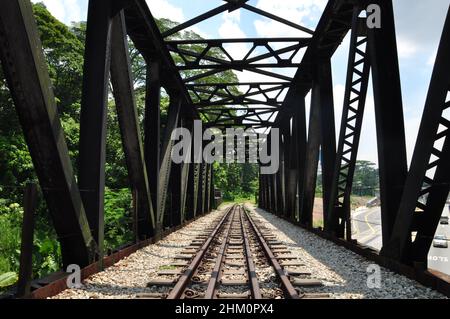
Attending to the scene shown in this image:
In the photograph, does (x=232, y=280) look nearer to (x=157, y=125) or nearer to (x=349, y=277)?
(x=349, y=277)

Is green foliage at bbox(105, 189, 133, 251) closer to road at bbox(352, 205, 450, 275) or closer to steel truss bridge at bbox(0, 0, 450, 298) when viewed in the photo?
steel truss bridge at bbox(0, 0, 450, 298)

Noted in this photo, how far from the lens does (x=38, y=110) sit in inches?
166

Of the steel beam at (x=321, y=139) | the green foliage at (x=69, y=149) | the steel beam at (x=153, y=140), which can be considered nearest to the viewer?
the green foliage at (x=69, y=149)

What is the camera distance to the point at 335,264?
20.1 feet

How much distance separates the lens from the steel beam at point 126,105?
6789mm

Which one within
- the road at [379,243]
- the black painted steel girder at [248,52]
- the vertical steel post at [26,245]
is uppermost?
the black painted steel girder at [248,52]

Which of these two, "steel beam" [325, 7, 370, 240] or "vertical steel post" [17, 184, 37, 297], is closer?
"vertical steel post" [17, 184, 37, 297]

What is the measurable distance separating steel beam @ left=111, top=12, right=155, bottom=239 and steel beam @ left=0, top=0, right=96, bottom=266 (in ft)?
8.76

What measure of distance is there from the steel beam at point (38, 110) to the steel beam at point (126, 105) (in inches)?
105

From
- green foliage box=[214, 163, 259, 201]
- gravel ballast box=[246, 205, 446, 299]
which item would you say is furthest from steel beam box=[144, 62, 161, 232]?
green foliage box=[214, 163, 259, 201]

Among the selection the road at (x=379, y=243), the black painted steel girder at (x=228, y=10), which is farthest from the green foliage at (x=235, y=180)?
the black painted steel girder at (x=228, y=10)

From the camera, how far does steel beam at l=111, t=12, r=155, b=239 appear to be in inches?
267

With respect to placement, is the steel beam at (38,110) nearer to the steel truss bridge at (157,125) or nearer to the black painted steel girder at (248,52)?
the steel truss bridge at (157,125)
